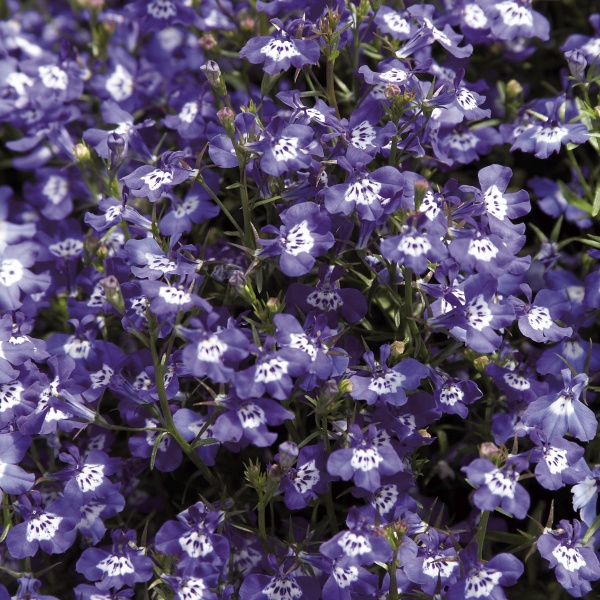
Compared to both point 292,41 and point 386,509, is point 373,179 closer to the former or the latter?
point 292,41

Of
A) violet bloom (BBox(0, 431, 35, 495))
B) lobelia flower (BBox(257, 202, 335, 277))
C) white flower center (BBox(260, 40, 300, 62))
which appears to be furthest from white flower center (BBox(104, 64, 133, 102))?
violet bloom (BBox(0, 431, 35, 495))

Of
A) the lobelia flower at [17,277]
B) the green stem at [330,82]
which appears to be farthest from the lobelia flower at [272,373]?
the lobelia flower at [17,277]

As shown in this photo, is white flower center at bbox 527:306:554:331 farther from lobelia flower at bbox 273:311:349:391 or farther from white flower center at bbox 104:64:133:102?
white flower center at bbox 104:64:133:102

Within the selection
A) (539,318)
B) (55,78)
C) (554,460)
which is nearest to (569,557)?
(554,460)

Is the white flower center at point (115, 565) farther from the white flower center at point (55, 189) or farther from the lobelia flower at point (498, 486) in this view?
the white flower center at point (55, 189)

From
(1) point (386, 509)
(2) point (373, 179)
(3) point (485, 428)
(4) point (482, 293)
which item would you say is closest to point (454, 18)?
(2) point (373, 179)

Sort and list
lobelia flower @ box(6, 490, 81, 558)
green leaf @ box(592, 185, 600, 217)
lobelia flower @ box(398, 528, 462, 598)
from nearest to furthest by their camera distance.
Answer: lobelia flower @ box(398, 528, 462, 598)
lobelia flower @ box(6, 490, 81, 558)
green leaf @ box(592, 185, 600, 217)
